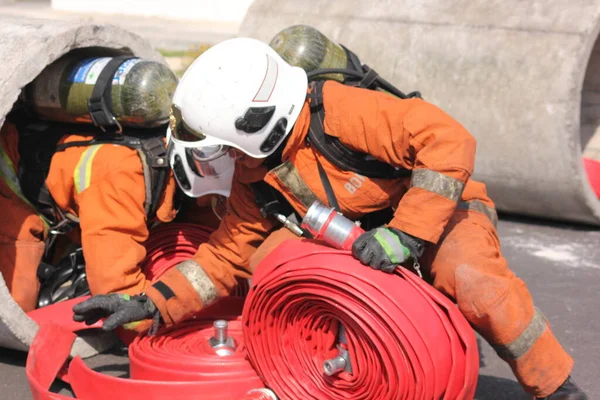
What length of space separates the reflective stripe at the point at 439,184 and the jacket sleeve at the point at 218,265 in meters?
0.98

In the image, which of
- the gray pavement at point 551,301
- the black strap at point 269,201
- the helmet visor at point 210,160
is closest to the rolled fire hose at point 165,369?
the gray pavement at point 551,301

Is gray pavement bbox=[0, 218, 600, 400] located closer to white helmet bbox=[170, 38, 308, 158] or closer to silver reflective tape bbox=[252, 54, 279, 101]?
white helmet bbox=[170, 38, 308, 158]

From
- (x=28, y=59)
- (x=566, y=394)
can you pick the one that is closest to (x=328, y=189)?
(x=566, y=394)

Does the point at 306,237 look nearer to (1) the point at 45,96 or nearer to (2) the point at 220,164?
(2) the point at 220,164

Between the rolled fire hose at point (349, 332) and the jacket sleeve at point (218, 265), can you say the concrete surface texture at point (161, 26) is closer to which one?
the jacket sleeve at point (218, 265)

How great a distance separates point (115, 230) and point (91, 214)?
137 millimetres

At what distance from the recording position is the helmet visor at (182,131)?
12.0 ft

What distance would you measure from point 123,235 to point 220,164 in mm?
556

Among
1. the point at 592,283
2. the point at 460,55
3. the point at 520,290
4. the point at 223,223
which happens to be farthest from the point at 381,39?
the point at 520,290

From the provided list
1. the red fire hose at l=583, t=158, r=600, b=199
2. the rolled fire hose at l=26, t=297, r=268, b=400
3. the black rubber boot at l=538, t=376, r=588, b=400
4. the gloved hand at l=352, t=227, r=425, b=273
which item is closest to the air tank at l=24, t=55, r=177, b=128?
the rolled fire hose at l=26, t=297, r=268, b=400

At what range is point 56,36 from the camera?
414 centimetres

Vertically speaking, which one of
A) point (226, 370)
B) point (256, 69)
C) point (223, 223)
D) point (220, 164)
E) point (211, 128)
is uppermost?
point (256, 69)

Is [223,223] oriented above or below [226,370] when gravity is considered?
above

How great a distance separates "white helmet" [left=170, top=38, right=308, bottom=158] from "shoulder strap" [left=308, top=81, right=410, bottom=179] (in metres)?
0.09
